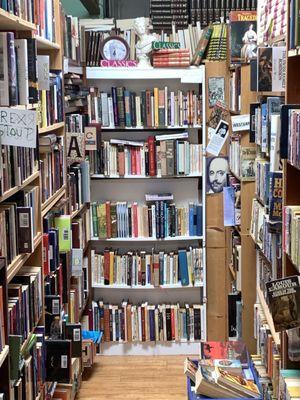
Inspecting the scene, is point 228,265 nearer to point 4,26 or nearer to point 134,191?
point 134,191

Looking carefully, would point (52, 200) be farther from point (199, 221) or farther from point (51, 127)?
point (199, 221)

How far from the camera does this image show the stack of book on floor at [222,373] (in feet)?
9.69

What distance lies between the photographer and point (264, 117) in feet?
10.3

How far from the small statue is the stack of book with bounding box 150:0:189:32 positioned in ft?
2.19

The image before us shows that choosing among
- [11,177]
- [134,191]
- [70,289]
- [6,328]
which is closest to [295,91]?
[11,177]

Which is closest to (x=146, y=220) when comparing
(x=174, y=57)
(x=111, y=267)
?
(x=111, y=267)

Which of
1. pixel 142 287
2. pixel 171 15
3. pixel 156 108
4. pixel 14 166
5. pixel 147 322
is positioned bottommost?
pixel 147 322

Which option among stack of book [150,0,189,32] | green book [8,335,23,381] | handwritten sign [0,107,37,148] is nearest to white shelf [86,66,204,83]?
stack of book [150,0,189,32]

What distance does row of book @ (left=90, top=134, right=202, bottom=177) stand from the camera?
4703 mm

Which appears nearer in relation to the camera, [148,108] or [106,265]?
[148,108]

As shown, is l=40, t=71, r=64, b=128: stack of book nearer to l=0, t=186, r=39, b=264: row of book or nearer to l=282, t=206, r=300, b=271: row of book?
l=0, t=186, r=39, b=264: row of book

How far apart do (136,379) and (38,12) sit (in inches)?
101

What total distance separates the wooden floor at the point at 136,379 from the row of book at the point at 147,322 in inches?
6.4

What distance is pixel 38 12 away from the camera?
3.11 metres
